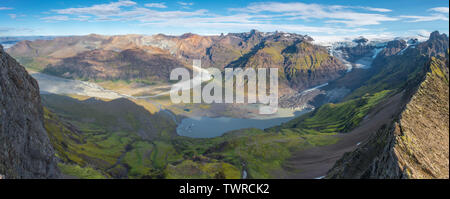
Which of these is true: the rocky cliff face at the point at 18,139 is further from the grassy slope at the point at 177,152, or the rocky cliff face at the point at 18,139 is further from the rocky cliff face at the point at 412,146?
the rocky cliff face at the point at 412,146

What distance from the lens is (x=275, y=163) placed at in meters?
110

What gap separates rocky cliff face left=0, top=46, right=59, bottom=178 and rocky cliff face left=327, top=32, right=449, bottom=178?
54884 millimetres

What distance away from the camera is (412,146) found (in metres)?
41.2

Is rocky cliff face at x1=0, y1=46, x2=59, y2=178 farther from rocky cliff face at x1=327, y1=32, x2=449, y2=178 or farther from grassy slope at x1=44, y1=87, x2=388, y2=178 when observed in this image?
rocky cliff face at x1=327, y1=32, x2=449, y2=178

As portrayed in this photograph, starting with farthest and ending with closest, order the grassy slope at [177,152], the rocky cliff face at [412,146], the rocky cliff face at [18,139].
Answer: the grassy slope at [177,152] → the rocky cliff face at [18,139] → the rocky cliff face at [412,146]

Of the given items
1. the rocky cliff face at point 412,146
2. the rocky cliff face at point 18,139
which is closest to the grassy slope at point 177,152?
the rocky cliff face at point 18,139

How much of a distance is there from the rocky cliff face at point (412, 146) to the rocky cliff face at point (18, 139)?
54884mm

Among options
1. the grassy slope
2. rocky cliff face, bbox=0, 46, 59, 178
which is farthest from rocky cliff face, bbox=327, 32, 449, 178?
rocky cliff face, bbox=0, 46, 59, 178

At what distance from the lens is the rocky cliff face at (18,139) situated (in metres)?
41.7

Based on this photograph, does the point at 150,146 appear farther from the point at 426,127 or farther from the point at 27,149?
the point at 426,127

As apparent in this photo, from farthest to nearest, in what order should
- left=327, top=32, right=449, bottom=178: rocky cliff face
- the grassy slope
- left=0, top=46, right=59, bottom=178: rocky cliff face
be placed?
1. the grassy slope
2. left=0, top=46, right=59, bottom=178: rocky cliff face
3. left=327, top=32, right=449, bottom=178: rocky cliff face

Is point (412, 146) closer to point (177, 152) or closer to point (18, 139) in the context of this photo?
point (18, 139)

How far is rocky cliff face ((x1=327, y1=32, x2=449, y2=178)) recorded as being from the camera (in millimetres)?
35844

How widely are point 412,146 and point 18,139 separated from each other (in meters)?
70.8
